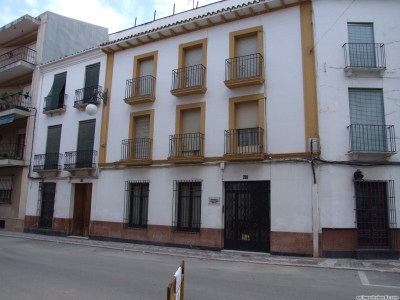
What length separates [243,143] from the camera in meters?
12.3

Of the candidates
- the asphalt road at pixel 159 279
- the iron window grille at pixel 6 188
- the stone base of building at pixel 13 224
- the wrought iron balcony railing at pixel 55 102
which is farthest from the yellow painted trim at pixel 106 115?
Result: the iron window grille at pixel 6 188

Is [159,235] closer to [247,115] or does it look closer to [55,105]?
[247,115]

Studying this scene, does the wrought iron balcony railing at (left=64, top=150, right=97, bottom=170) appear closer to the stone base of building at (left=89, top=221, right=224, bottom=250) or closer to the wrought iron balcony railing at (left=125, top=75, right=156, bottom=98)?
the stone base of building at (left=89, top=221, right=224, bottom=250)

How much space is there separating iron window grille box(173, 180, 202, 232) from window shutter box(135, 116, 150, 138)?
2901mm

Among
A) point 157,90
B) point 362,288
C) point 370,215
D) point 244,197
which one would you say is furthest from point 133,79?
point 362,288

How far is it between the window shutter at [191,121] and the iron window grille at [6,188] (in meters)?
11.7

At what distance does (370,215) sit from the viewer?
34.8ft

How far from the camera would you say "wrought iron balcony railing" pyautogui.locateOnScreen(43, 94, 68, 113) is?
17.4 m

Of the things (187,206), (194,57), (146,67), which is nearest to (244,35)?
Result: (194,57)

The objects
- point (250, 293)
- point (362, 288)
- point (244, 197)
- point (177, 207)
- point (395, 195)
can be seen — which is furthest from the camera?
point (177, 207)

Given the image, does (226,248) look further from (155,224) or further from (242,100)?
(242,100)

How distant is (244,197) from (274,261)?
2.71m

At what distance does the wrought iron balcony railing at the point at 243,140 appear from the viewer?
12.0 meters

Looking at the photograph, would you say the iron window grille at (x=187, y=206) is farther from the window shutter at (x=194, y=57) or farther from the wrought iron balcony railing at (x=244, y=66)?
the window shutter at (x=194, y=57)
